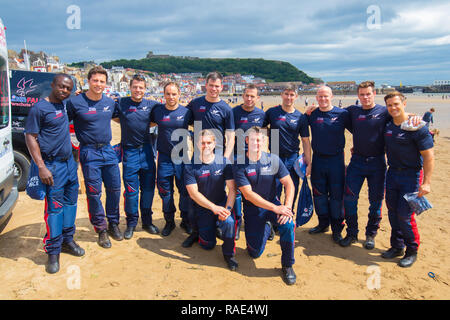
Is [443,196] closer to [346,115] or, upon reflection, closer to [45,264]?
[346,115]

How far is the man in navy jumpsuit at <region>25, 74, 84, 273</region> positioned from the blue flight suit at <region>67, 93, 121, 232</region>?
0.21 metres

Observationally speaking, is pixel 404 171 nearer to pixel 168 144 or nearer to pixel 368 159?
pixel 368 159

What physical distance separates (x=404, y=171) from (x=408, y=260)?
1214 millimetres

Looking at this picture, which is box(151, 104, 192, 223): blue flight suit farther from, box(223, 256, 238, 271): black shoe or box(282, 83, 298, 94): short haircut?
box(282, 83, 298, 94): short haircut

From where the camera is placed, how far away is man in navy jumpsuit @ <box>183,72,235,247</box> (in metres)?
4.72

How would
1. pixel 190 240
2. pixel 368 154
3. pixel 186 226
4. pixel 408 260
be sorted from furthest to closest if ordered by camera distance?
pixel 186 226, pixel 190 240, pixel 368 154, pixel 408 260

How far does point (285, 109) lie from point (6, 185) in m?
4.28

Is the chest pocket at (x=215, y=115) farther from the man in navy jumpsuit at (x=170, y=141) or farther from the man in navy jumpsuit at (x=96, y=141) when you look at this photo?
the man in navy jumpsuit at (x=96, y=141)

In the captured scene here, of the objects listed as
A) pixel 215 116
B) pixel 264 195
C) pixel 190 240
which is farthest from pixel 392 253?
pixel 215 116

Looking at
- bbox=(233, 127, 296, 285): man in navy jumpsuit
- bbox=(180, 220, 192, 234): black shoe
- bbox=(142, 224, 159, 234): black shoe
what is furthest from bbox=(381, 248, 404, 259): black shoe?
bbox=(142, 224, 159, 234): black shoe

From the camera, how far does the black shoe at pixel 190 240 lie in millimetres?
4595

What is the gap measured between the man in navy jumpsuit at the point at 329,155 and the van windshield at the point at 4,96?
4567mm

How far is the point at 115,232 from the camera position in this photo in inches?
187

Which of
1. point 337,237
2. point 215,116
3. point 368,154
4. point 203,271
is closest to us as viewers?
point 203,271
